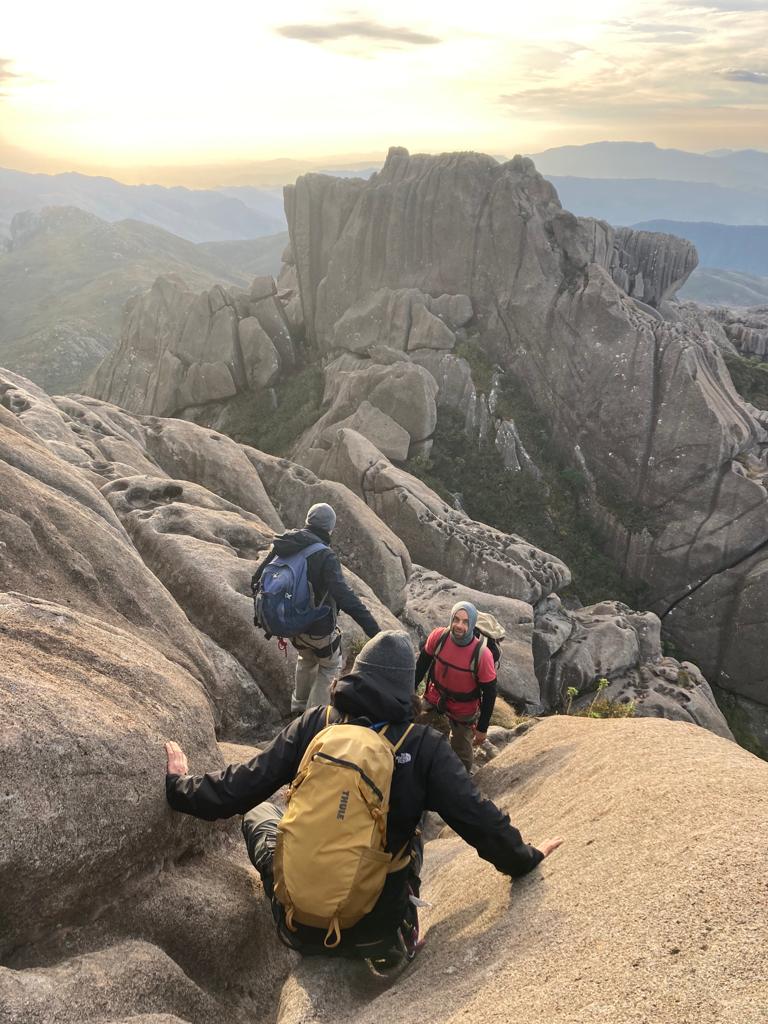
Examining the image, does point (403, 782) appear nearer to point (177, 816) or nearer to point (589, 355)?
point (177, 816)

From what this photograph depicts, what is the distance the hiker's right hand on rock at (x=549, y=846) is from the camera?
7645 millimetres

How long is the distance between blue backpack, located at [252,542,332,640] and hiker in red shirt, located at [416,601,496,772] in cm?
236

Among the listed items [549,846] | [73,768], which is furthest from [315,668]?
[549,846]

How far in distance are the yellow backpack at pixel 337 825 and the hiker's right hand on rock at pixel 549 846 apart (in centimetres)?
221

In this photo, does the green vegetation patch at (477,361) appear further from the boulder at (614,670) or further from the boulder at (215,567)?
the boulder at (215,567)

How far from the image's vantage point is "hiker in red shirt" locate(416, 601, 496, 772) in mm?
12266

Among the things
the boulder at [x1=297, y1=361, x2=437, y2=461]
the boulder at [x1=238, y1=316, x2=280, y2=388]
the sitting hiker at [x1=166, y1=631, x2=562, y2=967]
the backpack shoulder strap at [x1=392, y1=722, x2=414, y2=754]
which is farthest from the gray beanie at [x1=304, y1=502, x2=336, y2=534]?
the boulder at [x1=238, y1=316, x2=280, y2=388]

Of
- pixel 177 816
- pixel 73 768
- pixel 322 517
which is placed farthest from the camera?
pixel 322 517

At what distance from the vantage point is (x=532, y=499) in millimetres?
65625

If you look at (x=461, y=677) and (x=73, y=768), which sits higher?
(x=73, y=768)

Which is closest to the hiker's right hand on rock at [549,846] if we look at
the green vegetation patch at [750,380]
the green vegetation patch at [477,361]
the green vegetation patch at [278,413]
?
the green vegetation patch at [278,413]

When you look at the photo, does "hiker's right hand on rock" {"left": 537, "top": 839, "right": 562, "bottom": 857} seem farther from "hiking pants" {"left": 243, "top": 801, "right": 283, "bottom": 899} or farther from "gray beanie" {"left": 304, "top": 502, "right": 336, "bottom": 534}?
"gray beanie" {"left": 304, "top": 502, "right": 336, "bottom": 534}

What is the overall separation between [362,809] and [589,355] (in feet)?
221

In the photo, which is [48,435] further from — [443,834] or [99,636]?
[443,834]
